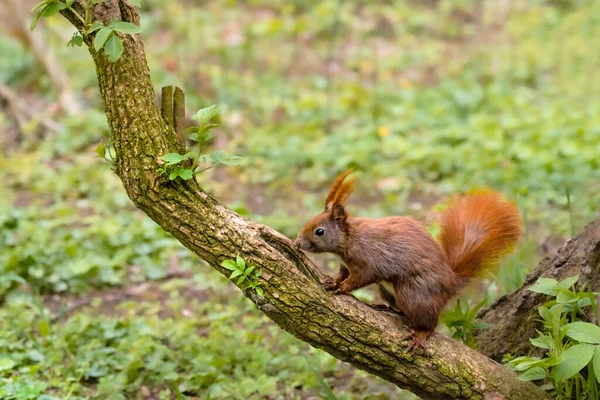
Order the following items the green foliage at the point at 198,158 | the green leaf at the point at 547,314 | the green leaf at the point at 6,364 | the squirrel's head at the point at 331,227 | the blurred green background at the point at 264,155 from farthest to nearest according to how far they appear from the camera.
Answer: the blurred green background at the point at 264,155, the green leaf at the point at 6,364, the squirrel's head at the point at 331,227, the green leaf at the point at 547,314, the green foliage at the point at 198,158

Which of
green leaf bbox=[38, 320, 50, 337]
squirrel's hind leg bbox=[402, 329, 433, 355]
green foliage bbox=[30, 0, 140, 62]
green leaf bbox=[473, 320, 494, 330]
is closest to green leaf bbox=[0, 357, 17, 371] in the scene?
green leaf bbox=[38, 320, 50, 337]

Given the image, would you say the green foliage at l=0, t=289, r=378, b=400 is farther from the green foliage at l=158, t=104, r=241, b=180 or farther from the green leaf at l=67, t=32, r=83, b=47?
the green leaf at l=67, t=32, r=83, b=47

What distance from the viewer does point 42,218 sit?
4.67 m

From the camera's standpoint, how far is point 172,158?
2.03m

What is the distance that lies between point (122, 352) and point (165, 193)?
4.16 feet

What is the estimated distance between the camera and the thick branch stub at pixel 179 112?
222 centimetres

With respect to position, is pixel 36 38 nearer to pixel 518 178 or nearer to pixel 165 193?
pixel 518 178

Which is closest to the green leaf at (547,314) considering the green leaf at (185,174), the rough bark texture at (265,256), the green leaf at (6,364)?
the rough bark texture at (265,256)

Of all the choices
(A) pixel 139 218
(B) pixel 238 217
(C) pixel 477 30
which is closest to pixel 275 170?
(A) pixel 139 218

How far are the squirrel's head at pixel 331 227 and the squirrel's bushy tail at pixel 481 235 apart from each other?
0.43 meters

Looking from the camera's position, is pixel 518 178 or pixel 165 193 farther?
pixel 518 178

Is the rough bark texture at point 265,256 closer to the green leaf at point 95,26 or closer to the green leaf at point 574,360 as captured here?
the green leaf at point 95,26

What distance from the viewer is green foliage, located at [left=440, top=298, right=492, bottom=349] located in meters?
2.54

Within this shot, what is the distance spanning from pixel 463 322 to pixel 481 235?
34 cm
